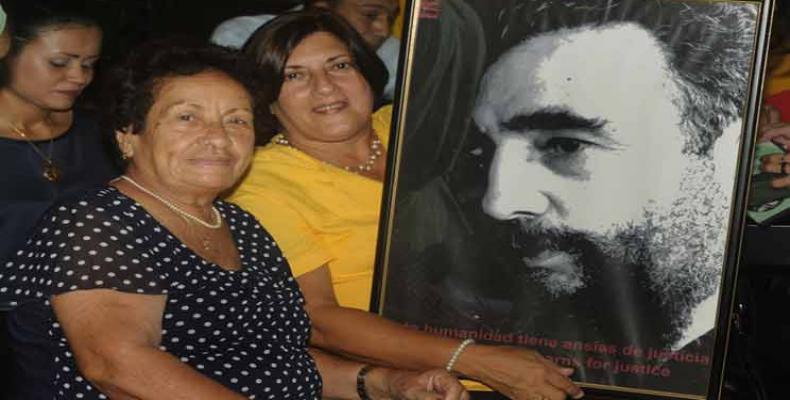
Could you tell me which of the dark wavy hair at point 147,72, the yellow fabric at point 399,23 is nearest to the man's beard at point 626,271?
the yellow fabric at point 399,23

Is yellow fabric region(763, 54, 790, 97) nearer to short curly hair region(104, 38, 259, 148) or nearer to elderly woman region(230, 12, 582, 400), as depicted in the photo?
elderly woman region(230, 12, 582, 400)

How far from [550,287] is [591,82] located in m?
0.49

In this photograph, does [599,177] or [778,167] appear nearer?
[599,177]

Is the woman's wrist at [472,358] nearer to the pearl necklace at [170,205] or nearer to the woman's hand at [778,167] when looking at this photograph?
the pearl necklace at [170,205]

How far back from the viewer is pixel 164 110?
2.36 m

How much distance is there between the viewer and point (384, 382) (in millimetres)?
2664

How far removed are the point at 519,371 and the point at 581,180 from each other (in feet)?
1.57

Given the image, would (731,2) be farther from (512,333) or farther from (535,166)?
(512,333)

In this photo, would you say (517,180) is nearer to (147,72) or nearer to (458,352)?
(458,352)

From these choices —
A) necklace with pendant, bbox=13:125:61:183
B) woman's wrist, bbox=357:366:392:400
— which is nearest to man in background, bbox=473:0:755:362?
woman's wrist, bbox=357:366:392:400

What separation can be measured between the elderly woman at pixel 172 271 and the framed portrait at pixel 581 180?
0.92 feet

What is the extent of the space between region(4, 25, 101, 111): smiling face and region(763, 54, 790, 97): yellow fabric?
1713mm

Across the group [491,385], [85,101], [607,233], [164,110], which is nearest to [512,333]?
[491,385]

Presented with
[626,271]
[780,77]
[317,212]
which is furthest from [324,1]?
[780,77]
